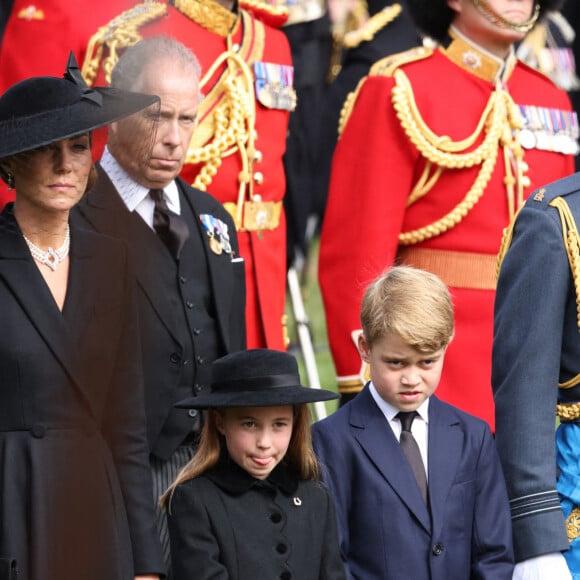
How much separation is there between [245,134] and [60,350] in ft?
6.53

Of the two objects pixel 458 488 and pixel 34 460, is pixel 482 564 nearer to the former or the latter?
pixel 458 488

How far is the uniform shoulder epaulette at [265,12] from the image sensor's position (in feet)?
21.2

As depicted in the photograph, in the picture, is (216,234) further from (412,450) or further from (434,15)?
(434,15)

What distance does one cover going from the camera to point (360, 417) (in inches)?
189

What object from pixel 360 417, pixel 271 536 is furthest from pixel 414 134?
pixel 271 536

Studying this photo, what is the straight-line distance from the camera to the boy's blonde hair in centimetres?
472

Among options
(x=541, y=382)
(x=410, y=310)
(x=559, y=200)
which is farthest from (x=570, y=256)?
(x=410, y=310)

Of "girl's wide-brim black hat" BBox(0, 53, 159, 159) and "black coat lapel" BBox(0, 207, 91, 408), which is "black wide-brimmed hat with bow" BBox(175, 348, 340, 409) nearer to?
"black coat lapel" BBox(0, 207, 91, 408)

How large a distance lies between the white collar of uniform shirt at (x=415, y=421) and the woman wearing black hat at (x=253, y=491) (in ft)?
0.93

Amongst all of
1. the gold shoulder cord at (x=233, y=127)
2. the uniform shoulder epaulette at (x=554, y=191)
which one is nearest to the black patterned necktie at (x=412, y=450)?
the uniform shoulder epaulette at (x=554, y=191)

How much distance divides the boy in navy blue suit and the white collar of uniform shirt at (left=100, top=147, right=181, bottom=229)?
76 cm

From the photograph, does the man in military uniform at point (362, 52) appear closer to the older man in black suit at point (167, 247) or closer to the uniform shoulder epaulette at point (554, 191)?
the older man in black suit at point (167, 247)

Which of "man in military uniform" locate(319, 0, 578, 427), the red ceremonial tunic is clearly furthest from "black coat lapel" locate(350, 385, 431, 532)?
the red ceremonial tunic

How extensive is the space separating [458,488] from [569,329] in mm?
515
